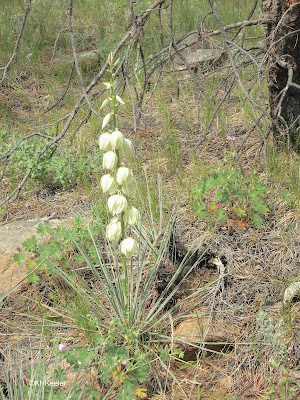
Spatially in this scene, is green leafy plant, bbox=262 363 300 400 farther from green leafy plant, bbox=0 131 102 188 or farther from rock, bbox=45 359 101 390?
green leafy plant, bbox=0 131 102 188

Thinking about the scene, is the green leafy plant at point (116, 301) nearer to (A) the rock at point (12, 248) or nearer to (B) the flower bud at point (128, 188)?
(B) the flower bud at point (128, 188)

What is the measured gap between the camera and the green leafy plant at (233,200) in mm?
3150

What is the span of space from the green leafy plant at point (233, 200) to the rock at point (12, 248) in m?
1.17

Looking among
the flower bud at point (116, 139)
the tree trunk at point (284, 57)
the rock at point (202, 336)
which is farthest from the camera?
the tree trunk at point (284, 57)

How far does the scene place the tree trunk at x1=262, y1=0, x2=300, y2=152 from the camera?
3564 millimetres

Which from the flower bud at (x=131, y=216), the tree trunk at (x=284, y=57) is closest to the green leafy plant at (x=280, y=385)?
the flower bud at (x=131, y=216)

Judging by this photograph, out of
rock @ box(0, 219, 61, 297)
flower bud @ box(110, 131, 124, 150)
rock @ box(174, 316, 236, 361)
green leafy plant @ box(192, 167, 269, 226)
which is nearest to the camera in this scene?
flower bud @ box(110, 131, 124, 150)

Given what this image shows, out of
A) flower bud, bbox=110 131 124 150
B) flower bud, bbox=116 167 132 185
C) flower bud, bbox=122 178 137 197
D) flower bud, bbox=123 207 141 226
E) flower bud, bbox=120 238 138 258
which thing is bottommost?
flower bud, bbox=120 238 138 258

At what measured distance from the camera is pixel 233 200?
3359 mm

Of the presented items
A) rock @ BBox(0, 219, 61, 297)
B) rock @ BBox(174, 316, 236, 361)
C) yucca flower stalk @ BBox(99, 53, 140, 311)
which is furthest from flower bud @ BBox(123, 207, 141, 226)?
rock @ BBox(0, 219, 61, 297)

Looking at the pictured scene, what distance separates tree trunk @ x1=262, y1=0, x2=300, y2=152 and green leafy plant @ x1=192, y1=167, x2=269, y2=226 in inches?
23.9

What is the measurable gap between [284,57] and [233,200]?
140 centimetres

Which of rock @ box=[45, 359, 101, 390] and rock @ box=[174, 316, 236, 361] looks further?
rock @ box=[174, 316, 236, 361]

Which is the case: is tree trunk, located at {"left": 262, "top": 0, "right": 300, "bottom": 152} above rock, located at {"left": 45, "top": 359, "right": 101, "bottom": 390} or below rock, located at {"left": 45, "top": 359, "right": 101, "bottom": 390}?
above
